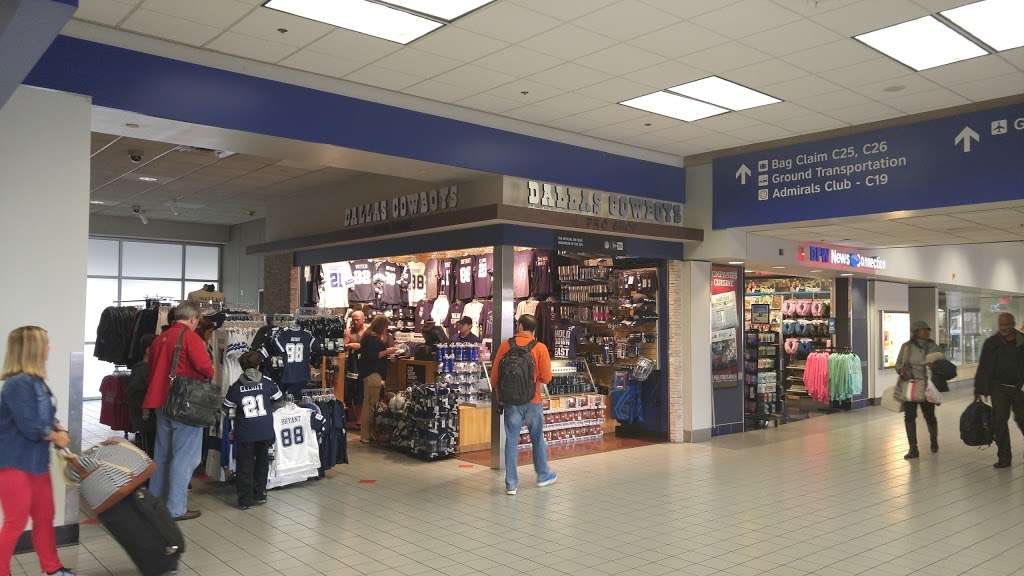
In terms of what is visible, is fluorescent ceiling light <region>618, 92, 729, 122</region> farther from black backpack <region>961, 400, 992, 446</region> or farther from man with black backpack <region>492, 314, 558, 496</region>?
black backpack <region>961, 400, 992, 446</region>

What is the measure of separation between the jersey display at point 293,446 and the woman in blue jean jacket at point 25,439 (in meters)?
2.69

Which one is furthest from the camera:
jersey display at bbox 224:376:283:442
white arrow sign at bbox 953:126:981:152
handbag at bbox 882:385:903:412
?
handbag at bbox 882:385:903:412

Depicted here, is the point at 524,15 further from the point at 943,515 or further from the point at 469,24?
the point at 943,515

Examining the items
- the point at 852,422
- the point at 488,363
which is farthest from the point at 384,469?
the point at 852,422

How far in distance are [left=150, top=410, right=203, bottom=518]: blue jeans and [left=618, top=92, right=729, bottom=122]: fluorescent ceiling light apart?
4.92 metres

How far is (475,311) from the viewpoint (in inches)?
419

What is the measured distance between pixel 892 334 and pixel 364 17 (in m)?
13.4

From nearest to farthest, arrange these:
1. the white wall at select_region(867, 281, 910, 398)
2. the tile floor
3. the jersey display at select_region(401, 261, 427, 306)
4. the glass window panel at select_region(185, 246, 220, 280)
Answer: the tile floor → the jersey display at select_region(401, 261, 427, 306) → the white wall at select_region(867, 281, 910, 398) → the glass window panel at select_region(185, 246, 220, 280)

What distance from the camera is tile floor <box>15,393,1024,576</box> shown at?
16.7ft

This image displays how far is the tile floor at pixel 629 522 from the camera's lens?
201 inches

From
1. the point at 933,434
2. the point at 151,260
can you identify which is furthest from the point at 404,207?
the point at 151,260

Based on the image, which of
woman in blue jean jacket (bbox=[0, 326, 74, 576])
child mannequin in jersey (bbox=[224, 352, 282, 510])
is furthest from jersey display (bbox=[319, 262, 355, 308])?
woman in blue jean jacket (bbox=[0, 326, 74, 576])

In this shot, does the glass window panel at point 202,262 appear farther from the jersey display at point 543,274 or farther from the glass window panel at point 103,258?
the jersey display at point 543,274

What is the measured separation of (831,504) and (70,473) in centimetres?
591
